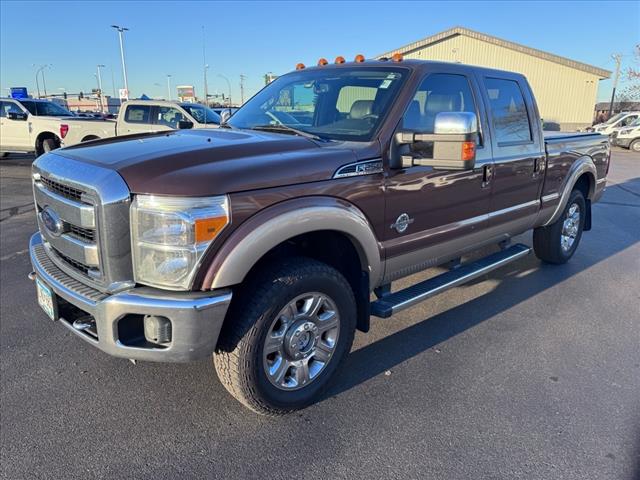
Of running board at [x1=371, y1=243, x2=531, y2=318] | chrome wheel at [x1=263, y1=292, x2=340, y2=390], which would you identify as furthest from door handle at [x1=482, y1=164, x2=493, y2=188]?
chrome wheel at [x1=263, y1=292, x2=340, y2=390]

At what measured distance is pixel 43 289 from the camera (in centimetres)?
287

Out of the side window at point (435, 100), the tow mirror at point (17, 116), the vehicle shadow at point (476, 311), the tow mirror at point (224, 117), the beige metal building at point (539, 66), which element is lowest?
the vehicle shadow at point (476, 311)

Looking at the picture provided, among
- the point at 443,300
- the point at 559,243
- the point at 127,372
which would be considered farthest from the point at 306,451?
the point at 559,243

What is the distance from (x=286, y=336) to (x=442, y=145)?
140 centimetres

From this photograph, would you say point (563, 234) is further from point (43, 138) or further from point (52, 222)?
point (43, 138)

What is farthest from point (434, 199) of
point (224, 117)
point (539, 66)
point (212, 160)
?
point (539, 66)

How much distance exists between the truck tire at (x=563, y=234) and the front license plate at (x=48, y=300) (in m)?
4.76

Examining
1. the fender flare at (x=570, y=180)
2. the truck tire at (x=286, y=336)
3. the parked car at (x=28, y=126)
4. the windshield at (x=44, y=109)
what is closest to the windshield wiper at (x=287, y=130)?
the truck tire at (x=286, y=336)

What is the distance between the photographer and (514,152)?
418 centimetres

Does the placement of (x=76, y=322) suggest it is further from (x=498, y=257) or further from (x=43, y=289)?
(x=498, y=257)

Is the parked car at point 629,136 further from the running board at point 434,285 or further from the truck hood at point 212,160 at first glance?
the truck hood at point 212,160

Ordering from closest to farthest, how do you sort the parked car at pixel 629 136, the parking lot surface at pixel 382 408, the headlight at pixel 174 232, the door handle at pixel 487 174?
the headlight at pixel 174 232 → the parking lot surface at pixel 382 408 → the door handle at pixel 487 174 → the parked car at pixel 629 136

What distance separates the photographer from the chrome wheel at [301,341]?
8.91 ft

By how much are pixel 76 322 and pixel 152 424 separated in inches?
27.6
